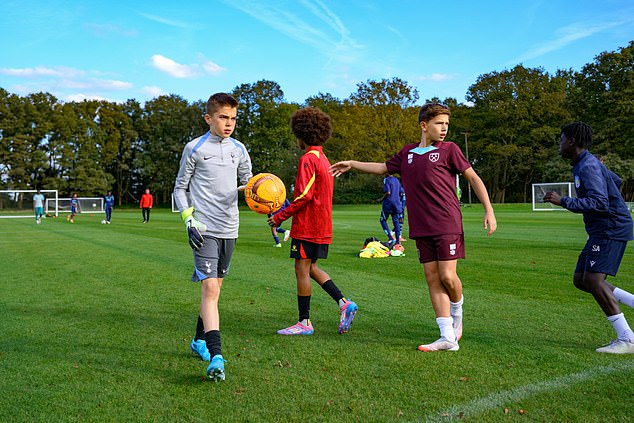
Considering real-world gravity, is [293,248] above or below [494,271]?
above

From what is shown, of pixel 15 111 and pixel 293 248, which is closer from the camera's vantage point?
pixel 293 248

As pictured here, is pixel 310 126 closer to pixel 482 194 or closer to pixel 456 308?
pixel 482 194

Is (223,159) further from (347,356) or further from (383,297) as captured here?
(383,297)

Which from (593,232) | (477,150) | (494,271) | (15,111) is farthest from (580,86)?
(15,111)

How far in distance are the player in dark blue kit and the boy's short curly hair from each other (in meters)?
2.25

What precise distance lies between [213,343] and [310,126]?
241cm

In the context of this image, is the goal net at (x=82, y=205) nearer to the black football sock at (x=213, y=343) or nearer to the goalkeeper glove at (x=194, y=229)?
the goalkeeper glove at (x=194, y=229)

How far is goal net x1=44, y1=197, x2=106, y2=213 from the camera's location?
47.9m

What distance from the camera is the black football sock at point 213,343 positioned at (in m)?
4.19

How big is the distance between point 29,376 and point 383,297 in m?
4.49

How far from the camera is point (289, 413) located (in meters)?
3.43

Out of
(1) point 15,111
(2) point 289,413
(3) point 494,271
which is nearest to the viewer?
(2) point 289,413

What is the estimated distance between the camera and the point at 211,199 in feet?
14.9

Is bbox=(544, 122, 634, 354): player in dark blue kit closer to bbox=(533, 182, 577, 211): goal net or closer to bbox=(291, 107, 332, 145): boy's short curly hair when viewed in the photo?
bbox=(291, 107, 332, 145): boy's short curly hair
